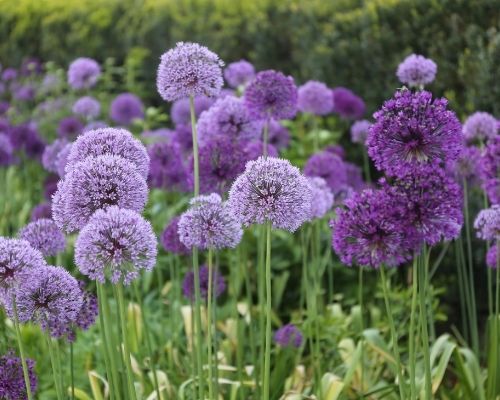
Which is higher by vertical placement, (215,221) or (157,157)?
(157,157)

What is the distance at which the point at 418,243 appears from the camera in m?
2.33

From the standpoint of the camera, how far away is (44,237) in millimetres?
2924

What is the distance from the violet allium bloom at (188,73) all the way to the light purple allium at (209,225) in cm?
41

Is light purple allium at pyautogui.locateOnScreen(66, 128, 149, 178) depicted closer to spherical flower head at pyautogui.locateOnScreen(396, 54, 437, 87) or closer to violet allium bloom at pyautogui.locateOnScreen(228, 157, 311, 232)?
violet allium bloom at pyautogui.locateOnScreen(228, 157, 311, 232)

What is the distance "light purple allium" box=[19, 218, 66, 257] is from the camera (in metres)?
2.92

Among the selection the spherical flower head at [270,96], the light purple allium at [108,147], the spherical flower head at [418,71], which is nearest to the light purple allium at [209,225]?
the light purple allium at [108,147]

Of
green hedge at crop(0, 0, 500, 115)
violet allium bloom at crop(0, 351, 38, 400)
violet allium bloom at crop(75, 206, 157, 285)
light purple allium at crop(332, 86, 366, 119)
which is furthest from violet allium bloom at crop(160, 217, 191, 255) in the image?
green hedge at crop(0, 0, 500, 115)

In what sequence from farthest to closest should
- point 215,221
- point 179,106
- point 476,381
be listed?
point 179,106, point 476,381, point 215,221

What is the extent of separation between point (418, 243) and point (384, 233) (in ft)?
0.34

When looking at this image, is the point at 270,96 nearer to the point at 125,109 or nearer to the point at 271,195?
the point at 271,195

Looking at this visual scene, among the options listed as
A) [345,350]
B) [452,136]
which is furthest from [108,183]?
[345,350]

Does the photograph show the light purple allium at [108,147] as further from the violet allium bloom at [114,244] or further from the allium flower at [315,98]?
the allium flower at [315,98]

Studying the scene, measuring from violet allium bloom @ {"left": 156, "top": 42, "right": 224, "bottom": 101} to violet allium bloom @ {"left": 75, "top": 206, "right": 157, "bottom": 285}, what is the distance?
0.83 metres

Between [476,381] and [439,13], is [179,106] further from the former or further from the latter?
[476,381]
